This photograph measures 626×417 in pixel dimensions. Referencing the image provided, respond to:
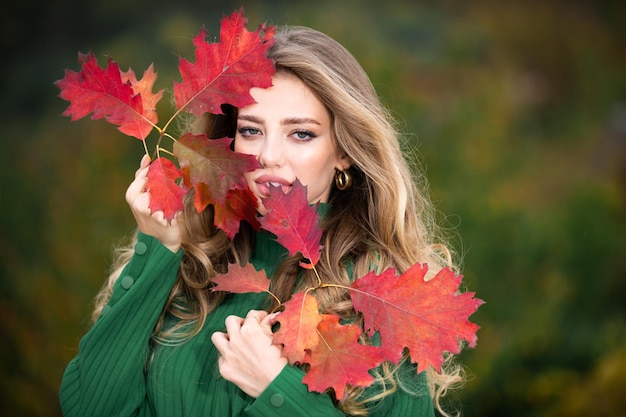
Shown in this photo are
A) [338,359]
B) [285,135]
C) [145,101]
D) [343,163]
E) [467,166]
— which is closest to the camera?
[338,359]

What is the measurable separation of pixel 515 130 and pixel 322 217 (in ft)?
8.12

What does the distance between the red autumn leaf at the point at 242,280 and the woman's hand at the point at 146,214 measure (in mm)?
142

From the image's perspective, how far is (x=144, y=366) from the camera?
155cm

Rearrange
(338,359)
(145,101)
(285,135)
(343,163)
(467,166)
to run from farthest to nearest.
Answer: (467,166), (343,163), (285,135), (145,101), (338,359)

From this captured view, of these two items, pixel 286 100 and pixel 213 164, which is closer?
pixel 213 164

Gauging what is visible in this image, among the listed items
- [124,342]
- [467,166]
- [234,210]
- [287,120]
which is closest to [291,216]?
[234,210]

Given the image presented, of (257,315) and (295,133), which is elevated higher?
(295,133)

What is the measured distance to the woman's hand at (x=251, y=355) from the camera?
1320mm

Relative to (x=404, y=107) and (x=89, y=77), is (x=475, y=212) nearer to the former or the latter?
(x=404, y=107)

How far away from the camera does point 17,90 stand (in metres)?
4.12

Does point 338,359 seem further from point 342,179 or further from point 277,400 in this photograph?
point 342,179

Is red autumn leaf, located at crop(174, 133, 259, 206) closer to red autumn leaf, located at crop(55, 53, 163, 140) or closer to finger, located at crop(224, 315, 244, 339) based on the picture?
red autumn leaf, located at crop(55, 53, 163, 140)

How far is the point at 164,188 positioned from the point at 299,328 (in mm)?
342

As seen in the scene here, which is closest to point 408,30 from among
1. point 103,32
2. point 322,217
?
point 103,32
